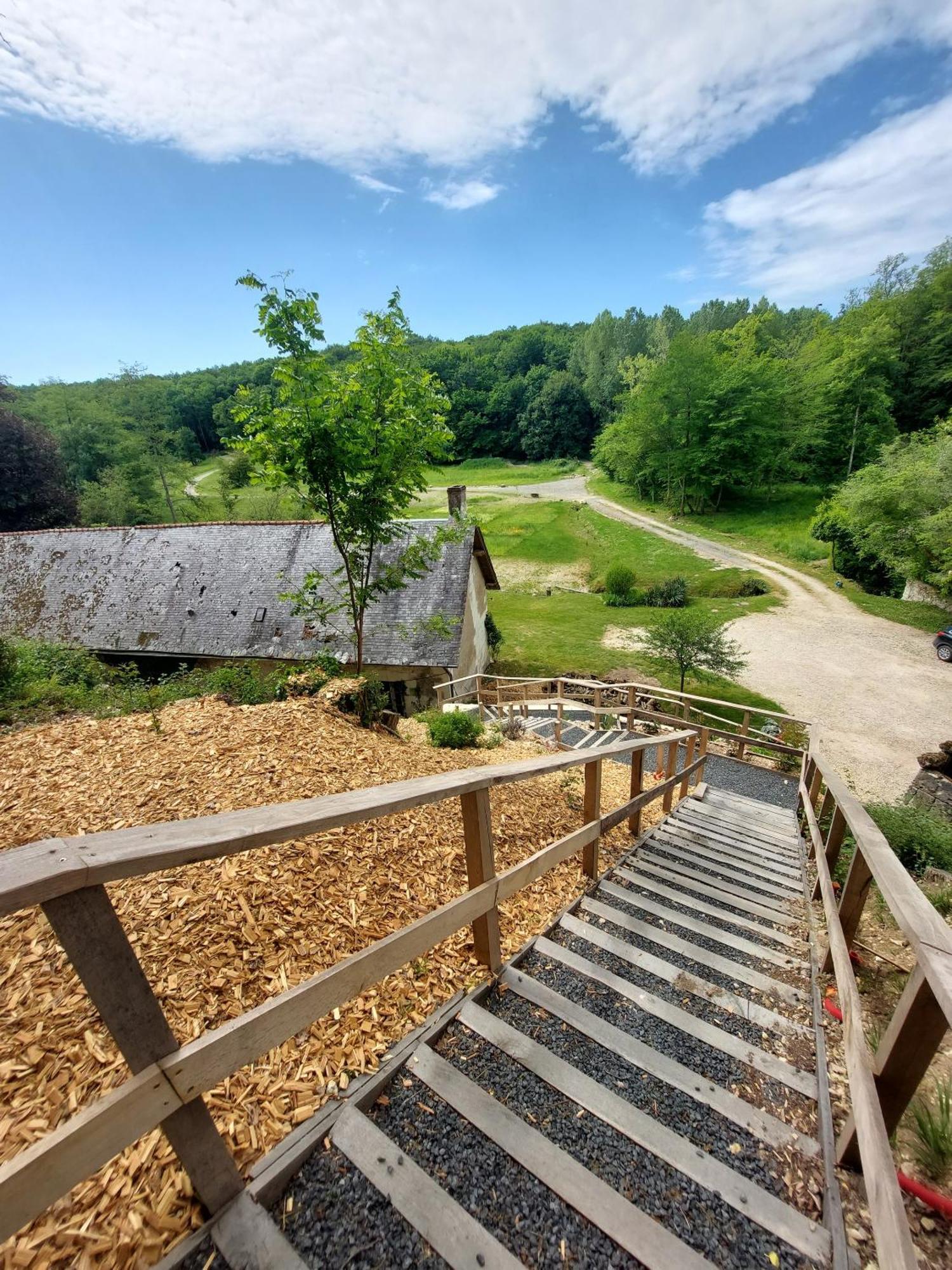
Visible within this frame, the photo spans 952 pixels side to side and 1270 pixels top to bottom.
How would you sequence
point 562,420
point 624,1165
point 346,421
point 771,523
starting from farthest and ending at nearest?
point 562,420
point 771,523
point 346,421
point 624,1165

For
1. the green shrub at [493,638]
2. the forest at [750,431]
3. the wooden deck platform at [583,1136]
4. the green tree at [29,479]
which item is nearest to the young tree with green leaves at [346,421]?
the wooden deck platform at [583,1136]

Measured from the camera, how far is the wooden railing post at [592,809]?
11.4 ft

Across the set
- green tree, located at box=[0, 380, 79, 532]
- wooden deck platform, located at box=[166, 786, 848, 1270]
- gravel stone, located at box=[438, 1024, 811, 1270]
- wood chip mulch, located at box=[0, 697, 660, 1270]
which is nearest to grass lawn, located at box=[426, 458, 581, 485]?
green tree, located at box=[0, 380, 79, 532]

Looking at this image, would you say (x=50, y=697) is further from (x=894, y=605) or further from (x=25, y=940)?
(x=894, y=605)

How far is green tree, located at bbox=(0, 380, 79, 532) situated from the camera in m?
29.9

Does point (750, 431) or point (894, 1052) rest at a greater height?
point (750, 431)

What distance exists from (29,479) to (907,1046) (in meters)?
42.6

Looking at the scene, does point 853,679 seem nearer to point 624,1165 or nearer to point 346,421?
point 346,421

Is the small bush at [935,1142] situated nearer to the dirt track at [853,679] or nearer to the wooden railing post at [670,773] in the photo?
the wooden railing post at [670,773]

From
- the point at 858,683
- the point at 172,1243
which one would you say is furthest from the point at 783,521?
the point at 172,1243

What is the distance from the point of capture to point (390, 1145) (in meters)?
1.60

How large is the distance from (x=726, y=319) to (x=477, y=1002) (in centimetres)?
7343

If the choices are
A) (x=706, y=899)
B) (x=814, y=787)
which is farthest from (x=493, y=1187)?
(x=814, y=787)

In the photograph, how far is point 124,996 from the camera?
113 centimetres
